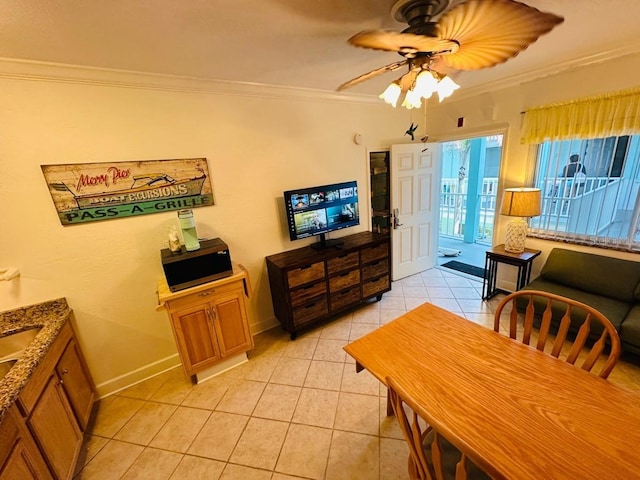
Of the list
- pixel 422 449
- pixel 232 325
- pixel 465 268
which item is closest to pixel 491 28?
pixel 422 449

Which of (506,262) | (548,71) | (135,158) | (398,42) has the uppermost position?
(548,71)

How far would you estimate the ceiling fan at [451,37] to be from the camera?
95 centimetres

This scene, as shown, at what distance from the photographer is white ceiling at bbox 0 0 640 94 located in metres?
1.24

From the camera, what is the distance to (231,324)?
2.26 m

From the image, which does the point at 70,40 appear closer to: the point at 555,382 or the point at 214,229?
the point at 214,229

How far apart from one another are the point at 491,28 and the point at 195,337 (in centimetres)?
251

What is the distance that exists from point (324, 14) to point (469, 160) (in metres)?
4.32

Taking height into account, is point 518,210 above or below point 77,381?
above

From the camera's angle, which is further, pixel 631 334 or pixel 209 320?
pixel 209 320

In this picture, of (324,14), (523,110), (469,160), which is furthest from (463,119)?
(324,14)

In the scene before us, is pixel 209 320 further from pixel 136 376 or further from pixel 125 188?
pixel 125 188

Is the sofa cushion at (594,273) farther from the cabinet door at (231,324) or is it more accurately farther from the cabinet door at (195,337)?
the cabinet door at (195,337)

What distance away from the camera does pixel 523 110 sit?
2734mm

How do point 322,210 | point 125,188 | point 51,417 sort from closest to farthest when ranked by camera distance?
point 51,417 < point 125,188 < point 322,210
